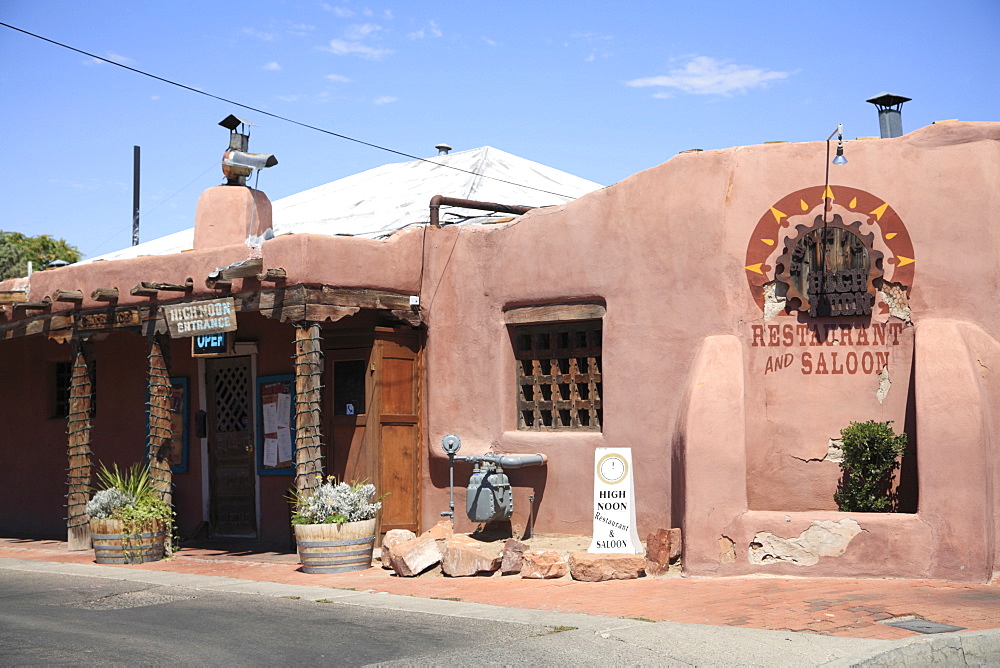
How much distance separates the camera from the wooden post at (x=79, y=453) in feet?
43.8

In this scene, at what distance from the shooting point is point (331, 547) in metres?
10.7

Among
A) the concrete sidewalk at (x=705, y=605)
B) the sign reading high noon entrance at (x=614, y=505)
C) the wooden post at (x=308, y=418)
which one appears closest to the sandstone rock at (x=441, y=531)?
the concrete sidewalk at (x=705, y=605)

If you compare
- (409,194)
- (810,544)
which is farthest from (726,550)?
(409,194)

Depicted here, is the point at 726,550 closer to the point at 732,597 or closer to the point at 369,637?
the point at 732,597

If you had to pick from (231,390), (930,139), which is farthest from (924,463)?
(231,390)

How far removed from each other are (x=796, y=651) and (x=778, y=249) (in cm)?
496

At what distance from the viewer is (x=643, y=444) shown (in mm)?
10922

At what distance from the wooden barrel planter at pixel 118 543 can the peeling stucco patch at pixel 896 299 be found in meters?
8.49

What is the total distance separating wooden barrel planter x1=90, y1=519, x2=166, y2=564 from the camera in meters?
11.9

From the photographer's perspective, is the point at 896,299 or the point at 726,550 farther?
the point at 896,299

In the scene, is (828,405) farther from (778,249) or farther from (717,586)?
(717,586)

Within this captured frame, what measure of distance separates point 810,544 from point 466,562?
329cm

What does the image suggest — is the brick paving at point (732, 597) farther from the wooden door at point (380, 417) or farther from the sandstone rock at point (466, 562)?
the wooden door at point (380, 417)

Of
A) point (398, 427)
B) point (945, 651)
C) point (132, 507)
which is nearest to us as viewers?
point (945, 651)
